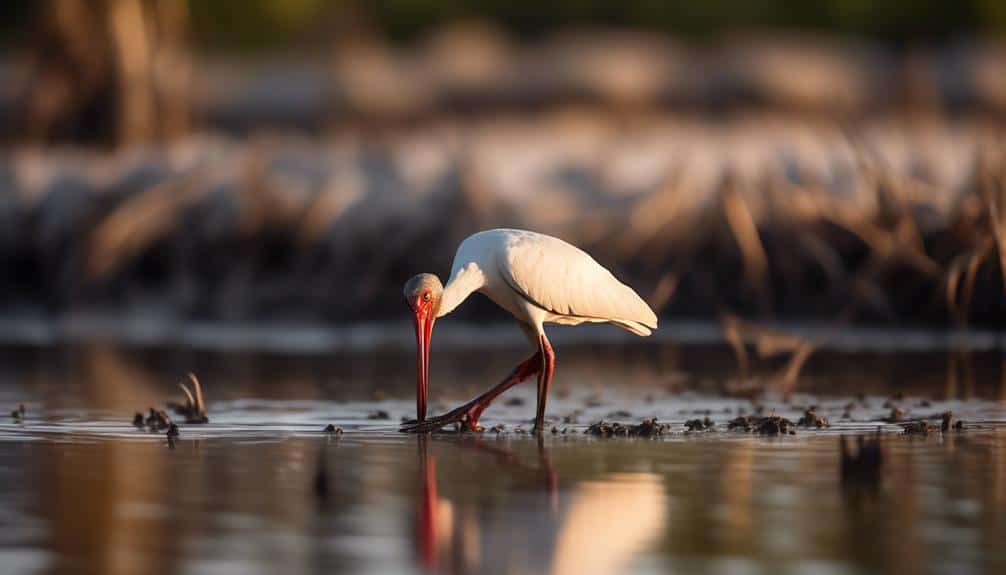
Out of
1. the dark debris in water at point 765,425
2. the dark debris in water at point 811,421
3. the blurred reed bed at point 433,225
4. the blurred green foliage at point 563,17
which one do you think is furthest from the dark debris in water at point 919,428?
the blurred green foliage at point 563,17

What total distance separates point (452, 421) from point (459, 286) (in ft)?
2.58

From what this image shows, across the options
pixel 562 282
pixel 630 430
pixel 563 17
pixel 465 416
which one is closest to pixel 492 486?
pixel 630 430

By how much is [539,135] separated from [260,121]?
1141 centimetres

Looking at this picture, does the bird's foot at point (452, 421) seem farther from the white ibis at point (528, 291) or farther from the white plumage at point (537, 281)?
the white plumage at point (537, 281)

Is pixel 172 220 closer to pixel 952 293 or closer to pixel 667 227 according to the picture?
pixel 667 227

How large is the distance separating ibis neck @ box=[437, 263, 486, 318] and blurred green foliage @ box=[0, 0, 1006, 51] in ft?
92.8

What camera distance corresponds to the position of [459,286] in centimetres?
1067

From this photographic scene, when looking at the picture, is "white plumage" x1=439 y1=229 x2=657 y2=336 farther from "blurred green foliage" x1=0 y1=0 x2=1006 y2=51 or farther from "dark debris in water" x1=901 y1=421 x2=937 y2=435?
"blurred green foliage" x1=0 y1=0 x2=1006 y2=51

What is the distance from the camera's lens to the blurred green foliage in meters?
40.4

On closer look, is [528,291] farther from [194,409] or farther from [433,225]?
[433,225]

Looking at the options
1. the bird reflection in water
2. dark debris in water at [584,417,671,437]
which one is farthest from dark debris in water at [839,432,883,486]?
dark debris in water at [584,417,671,437]

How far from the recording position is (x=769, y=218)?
18438mm

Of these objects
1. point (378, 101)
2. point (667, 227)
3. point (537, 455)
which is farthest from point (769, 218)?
point (378, 101)

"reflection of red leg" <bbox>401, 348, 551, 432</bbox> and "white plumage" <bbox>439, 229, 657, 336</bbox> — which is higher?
"white plumage" <bbox>439, 229, 657, 336</bbox>
